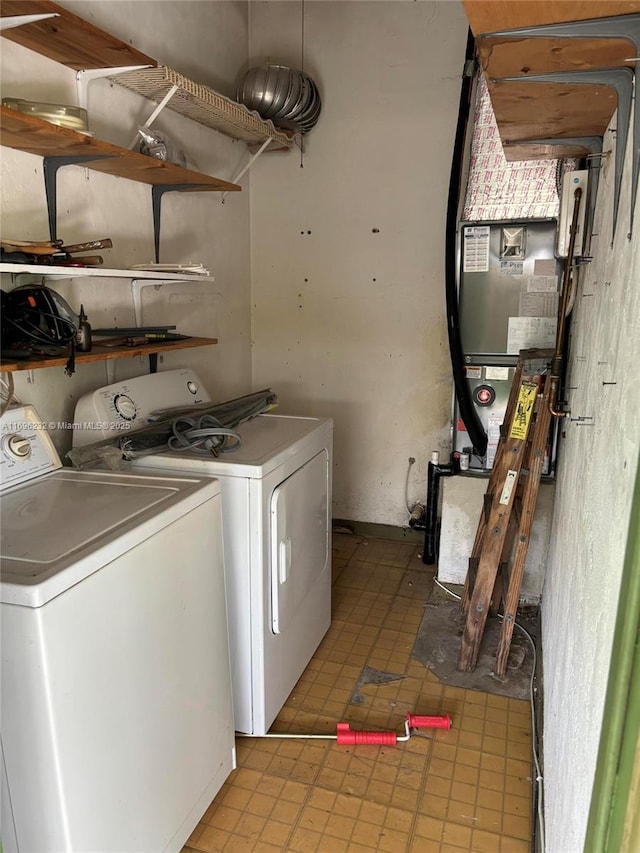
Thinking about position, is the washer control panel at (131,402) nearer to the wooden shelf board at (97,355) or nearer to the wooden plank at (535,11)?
the wooden shelf board at (97,355)

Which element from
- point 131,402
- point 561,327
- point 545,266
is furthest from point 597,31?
point 545,266

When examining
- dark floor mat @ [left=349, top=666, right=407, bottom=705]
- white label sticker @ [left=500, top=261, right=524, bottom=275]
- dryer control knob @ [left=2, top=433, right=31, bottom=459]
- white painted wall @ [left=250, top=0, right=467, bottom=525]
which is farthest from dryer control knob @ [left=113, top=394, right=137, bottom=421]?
white label sticker @ [left=500, top=261, right=524, bottom=275]

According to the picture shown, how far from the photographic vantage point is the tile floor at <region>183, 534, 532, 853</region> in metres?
1.69

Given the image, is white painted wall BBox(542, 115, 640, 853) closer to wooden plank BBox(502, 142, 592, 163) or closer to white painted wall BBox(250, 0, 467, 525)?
wooden plank BBox(502, 142, 592, 163)

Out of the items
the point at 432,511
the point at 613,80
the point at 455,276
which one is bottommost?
the point at 432,511

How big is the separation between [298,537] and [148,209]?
1477mm

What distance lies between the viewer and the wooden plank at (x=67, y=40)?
1567 millimetres

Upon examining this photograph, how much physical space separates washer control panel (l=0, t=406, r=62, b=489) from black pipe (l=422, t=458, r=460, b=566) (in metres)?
2.03

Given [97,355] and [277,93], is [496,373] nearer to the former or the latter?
[277,93]

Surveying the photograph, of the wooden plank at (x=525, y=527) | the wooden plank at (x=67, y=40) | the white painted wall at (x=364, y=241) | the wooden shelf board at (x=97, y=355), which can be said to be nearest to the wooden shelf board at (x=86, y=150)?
the wooden plank at (x=67, y=40)

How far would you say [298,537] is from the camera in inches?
85.4

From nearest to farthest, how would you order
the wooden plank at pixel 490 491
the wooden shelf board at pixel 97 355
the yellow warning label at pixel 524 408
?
1. the wooden shelf board at pixel 97 355
2. the yellow warning label at pixel 524 408
3. the wooden plank at pixel 490 491

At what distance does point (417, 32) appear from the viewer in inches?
120

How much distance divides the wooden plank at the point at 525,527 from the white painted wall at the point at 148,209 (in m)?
1.60
